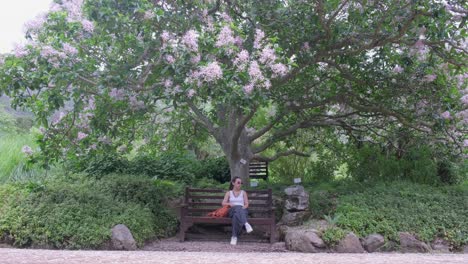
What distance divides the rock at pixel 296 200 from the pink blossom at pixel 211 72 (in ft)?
11.0

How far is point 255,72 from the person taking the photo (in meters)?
6.23

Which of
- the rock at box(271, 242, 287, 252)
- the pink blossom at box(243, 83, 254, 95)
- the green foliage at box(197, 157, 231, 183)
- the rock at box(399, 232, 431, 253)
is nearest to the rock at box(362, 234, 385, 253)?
the rock at box(399, 232, 431, 253)

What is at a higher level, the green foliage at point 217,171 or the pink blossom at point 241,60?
the pink blossom at point 241,60

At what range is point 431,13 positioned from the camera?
711 cm

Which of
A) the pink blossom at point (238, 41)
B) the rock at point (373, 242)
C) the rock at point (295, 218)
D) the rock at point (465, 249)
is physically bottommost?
the rock at point (465, 249)

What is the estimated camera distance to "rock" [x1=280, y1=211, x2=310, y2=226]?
27.8 feet

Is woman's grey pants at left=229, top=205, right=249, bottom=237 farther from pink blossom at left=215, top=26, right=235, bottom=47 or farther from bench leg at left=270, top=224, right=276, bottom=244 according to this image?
pink blossom at left=215, top=26, right=235, bottom=47

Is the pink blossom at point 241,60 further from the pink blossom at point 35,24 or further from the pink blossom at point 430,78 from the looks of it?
the pink blossom at point 430,78

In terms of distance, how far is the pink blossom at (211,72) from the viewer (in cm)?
606

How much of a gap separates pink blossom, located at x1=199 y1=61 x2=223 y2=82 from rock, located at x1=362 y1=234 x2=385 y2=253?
3590 mm

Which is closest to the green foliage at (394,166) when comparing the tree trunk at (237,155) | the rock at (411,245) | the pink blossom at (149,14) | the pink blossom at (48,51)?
the tree trunk at (237,155)

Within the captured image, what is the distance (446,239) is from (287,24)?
4501 mm

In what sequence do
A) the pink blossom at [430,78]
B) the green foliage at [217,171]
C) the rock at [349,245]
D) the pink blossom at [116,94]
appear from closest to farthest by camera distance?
the rock at [349,245] → the pink blossom at [116,94] → the pink blossom at [430,78] → the green foliage at [217,171]

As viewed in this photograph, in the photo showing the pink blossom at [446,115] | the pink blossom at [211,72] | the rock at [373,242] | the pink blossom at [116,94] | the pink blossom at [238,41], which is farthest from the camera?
the pink blossom at [446,115]
